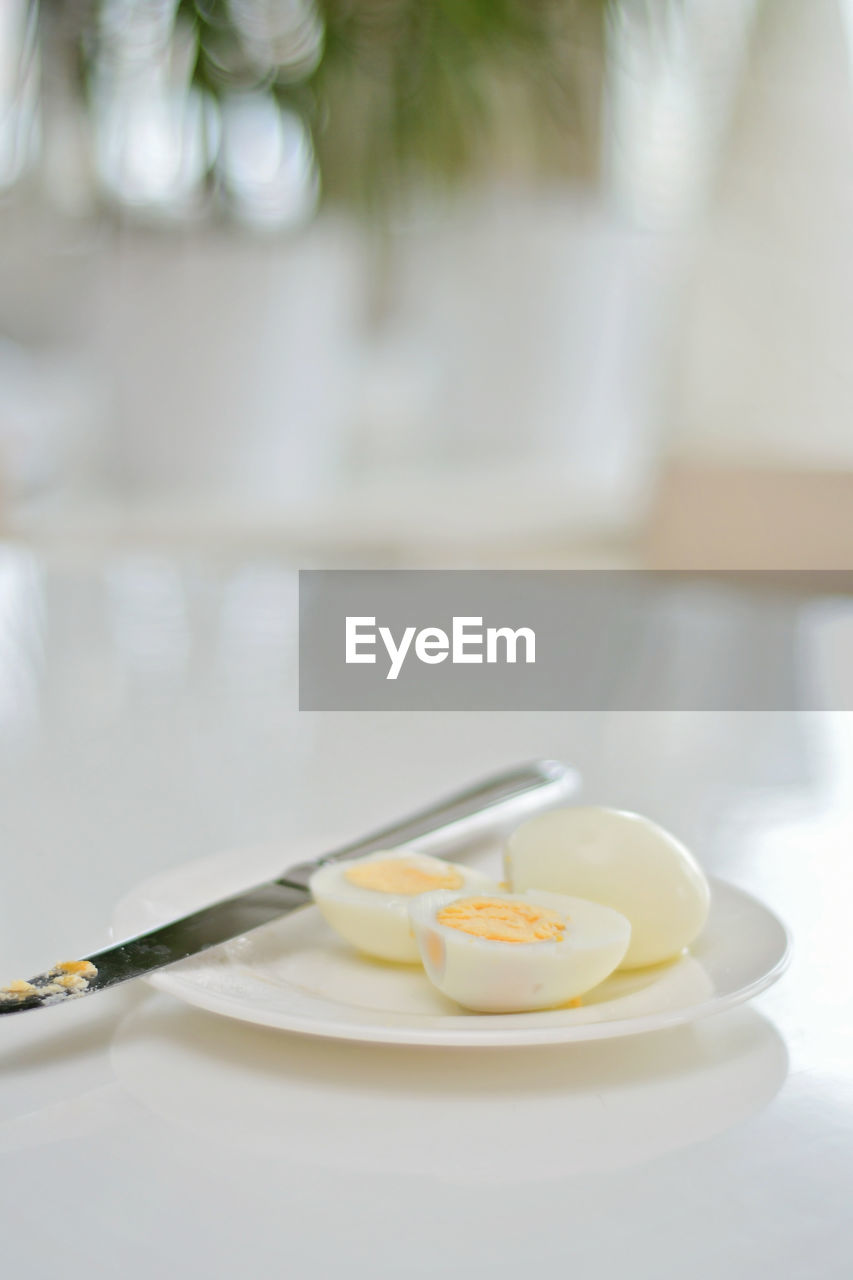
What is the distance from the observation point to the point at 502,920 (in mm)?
333

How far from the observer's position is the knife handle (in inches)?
17.6

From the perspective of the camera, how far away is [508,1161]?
0.27m

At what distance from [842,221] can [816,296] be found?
0.13 m

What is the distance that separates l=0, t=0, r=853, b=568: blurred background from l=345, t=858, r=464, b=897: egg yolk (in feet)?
4.73

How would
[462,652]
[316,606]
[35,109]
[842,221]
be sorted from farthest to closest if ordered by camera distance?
[35,109]
[842,221]
[316,606]
[462,652]

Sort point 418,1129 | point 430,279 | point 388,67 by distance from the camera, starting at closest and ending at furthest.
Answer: point 418,1129 → point 388,67 → point 430,279

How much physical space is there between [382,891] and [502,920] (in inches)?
1.8

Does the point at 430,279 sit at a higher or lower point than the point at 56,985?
higher

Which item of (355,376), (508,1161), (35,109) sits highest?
(35,109)

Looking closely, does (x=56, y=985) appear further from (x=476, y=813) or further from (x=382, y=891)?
(x=476, y=813)

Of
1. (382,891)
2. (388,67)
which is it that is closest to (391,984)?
(382,891)

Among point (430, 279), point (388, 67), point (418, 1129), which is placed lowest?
point (418, 1129)

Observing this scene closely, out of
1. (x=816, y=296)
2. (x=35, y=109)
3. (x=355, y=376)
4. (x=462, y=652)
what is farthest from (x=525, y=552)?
(x=35, y=109)

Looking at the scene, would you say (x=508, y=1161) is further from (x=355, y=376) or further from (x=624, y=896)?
(x=355, y=376)
